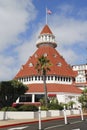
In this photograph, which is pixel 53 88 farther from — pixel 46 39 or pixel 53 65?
pixel 46 39

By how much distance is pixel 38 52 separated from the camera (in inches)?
3723

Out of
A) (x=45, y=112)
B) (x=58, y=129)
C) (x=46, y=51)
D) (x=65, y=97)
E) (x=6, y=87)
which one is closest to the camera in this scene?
(x=58, y=129)

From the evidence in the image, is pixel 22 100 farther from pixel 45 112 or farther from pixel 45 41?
pixel 45 112

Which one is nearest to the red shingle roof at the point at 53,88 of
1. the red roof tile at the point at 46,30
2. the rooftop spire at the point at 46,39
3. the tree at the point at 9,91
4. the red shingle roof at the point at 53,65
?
the red shingle roof at the point at 53,65

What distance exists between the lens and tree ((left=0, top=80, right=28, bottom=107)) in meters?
57.1

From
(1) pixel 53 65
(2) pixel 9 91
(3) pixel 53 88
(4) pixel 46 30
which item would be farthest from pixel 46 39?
(2) pixel 9 91

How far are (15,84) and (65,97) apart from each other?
2124 centimetres

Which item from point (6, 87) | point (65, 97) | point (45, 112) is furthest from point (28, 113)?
point (65, 97)

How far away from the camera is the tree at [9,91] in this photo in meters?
57.1

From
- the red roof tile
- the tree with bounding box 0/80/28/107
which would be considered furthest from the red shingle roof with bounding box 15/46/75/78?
the tree with bounding box 0/80/28/107

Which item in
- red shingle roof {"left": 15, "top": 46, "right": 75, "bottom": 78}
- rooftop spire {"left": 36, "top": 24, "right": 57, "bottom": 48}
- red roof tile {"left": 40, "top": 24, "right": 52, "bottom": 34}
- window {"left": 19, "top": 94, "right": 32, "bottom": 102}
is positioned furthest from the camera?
red roof tile {"left": 40, "top": 24, "right": 52, "bottom": 34}

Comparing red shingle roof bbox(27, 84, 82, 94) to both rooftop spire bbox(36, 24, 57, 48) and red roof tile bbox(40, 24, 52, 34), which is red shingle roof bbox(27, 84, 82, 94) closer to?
rooftop spire bbox(36, 24, 57, 48)

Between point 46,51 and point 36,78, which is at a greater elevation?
point 46,51

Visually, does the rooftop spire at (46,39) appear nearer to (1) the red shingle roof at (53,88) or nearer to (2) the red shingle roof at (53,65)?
(2) the red shingle roof at (53,65)
